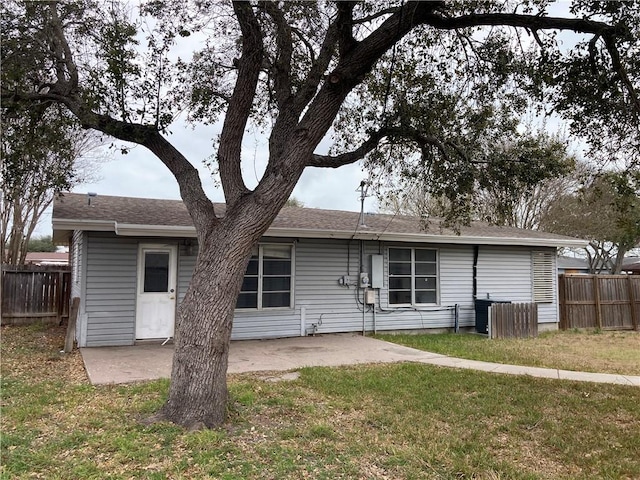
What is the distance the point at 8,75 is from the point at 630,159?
299 inches

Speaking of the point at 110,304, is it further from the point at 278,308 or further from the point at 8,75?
the point at 8,75

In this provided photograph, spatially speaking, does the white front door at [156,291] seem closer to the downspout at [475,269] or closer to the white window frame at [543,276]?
the downspout at [475,269]

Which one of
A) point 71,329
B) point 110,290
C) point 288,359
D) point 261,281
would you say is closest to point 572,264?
point 261,281

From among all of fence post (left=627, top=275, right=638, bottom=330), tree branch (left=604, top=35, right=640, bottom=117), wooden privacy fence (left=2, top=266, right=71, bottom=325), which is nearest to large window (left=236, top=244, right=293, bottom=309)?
wooden privacy fence (left=2, top=266, right=71, bottom=325)

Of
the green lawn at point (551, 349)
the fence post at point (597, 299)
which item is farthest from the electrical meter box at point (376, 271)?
the fence post at point (597, 299)

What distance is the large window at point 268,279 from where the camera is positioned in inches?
407

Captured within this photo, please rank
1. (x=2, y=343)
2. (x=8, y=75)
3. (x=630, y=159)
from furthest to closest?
(x=2, y=343)
(x=630, y=159)
(x=8, y=75)

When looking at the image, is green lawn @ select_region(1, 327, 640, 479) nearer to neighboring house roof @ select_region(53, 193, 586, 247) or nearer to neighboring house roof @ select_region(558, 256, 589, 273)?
neighboring house roof @ select_region(53, 193, 586, 247)

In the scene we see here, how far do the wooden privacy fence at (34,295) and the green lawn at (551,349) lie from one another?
28.0 feet

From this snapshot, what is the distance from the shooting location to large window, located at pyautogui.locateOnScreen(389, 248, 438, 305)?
11.9 m

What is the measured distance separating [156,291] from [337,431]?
19.5 ft

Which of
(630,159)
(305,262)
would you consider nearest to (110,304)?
(305,262)

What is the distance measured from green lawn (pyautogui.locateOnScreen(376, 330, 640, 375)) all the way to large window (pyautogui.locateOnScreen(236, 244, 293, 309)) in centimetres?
257

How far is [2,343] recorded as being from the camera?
939cm
